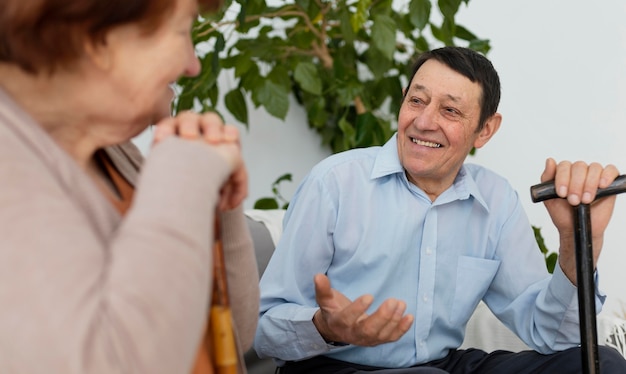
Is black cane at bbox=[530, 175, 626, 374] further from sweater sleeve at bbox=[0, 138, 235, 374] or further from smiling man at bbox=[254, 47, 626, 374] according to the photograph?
sweater sleeve at bbox=[0, 138, 235, 374]

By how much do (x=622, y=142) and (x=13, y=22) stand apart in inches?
107

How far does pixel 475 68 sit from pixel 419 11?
1.87 ft

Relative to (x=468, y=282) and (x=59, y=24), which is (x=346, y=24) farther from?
(x=59, y=24)

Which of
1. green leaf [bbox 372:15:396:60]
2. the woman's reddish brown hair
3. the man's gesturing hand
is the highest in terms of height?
green leaf [bbox 372:15:396:60]

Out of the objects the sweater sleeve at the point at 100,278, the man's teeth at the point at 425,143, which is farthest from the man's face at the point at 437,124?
the sweater sleeve at the point at 100,278

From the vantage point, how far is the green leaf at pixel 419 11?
93.7 inches

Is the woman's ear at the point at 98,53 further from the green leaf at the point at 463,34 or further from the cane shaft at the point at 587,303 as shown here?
the green leaf at the point at 463,34

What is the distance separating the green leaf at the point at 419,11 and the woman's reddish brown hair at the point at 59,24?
167cm

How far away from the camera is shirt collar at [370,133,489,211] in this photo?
1809mm

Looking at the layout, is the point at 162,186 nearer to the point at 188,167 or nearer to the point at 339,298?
the point at 188,167

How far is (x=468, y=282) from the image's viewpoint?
6.02 feet

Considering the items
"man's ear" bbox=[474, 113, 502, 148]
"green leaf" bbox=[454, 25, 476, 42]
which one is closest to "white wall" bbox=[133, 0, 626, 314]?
"green leaf" bbox=[454, 25, 476, 42]

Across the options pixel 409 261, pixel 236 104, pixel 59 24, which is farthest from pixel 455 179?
pixel 59 24

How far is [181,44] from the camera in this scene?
84cm
